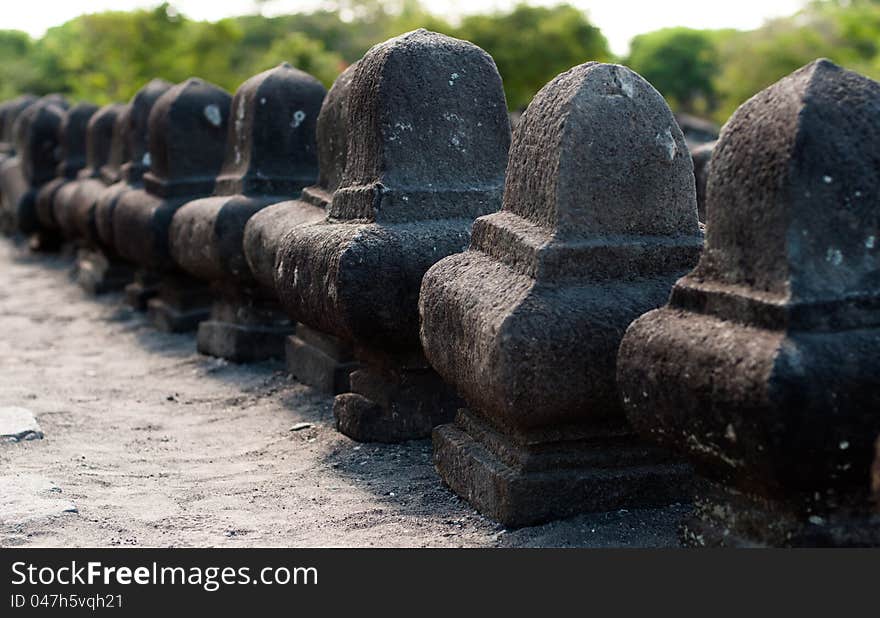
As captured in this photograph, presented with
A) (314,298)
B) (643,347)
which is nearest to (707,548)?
(643,347)

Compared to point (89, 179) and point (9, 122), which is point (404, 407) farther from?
point (9, 122)

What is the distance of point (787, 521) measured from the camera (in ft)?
8.19

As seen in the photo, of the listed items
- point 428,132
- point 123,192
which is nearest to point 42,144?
point 123,192

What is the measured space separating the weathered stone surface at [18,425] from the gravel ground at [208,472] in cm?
5

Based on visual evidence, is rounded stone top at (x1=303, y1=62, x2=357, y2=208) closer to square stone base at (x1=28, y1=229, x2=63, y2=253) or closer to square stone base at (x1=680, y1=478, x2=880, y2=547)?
square stone base at (x1=680, y1=478, x2=880, y2=547)

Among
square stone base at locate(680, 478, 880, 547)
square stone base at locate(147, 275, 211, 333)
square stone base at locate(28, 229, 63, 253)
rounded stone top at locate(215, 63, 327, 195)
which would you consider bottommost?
square stone base at locate(28, 229, 63, 253)

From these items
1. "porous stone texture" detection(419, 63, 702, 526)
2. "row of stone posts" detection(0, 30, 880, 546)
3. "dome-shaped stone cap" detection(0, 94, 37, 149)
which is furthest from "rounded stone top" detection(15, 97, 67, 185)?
"porous stone texture" detection(419, 63, 702, 526)

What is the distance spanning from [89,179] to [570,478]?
685 centimetres

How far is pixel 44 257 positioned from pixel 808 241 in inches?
366

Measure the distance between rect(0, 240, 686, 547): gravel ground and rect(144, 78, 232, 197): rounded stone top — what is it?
105 cm

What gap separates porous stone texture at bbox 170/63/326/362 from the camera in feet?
18.4

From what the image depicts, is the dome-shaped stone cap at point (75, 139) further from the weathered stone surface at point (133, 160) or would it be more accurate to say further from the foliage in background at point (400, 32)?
the foliage in background at point (400, 32)

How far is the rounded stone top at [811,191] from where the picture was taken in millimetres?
2426

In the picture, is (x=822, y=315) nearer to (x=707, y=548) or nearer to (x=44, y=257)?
(x=707, y=548)
